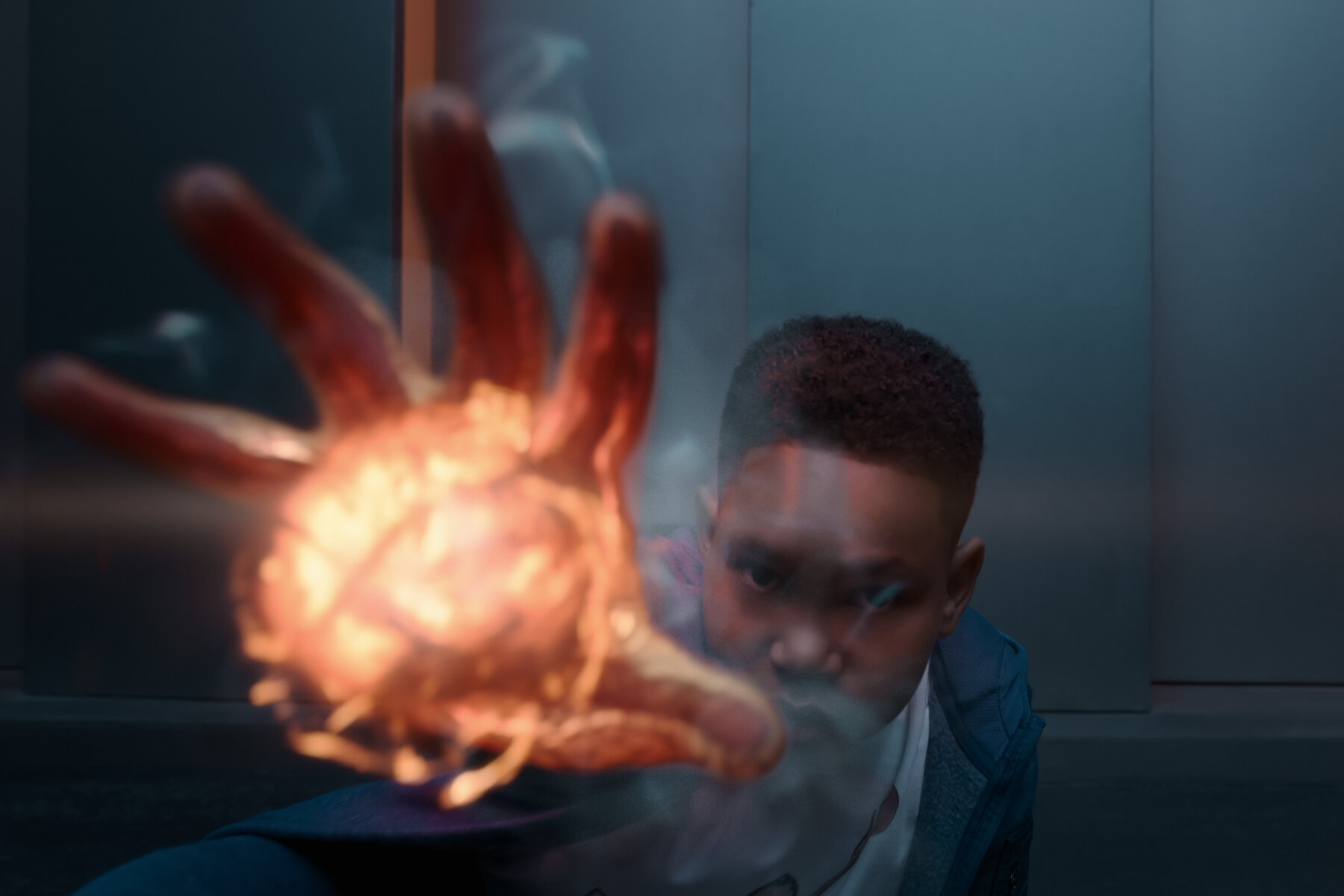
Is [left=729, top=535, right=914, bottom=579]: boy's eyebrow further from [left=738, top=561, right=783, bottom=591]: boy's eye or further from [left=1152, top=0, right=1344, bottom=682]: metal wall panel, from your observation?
[left=1152, top=0, right=1344, bottom=682]: metal wall panel

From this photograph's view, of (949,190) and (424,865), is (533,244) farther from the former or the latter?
(949,190)

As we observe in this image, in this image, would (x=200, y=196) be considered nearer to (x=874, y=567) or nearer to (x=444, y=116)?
(x=444, y=116)

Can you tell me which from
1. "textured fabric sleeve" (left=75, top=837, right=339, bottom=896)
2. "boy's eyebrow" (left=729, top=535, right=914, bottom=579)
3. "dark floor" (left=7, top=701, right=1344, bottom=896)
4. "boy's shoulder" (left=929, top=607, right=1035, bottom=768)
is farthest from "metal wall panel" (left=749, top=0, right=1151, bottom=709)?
"textured fabric sleeve" (left=75, top=837, right=339, bottom=896)

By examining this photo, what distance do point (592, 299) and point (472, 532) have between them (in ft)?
0.30

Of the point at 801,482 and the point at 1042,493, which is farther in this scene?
the point at 1042,493

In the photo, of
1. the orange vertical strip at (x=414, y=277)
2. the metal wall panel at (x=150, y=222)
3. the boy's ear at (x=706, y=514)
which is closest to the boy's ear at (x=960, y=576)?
the boy's ear at (x=706, y=514)

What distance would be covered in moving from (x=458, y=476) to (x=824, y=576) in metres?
0.14

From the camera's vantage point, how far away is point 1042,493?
87 centimetres

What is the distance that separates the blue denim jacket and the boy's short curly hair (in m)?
0.09

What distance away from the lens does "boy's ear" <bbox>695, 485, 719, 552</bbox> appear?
33cm

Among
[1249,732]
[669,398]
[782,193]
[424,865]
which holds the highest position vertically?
[782,193]

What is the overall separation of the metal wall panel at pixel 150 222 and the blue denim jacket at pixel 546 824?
0.82 feet

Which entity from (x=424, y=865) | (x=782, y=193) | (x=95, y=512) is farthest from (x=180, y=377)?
(x=782, y=193)

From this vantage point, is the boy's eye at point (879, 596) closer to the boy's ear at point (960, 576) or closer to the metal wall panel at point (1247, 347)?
the boy's ear at point (960, 576)
